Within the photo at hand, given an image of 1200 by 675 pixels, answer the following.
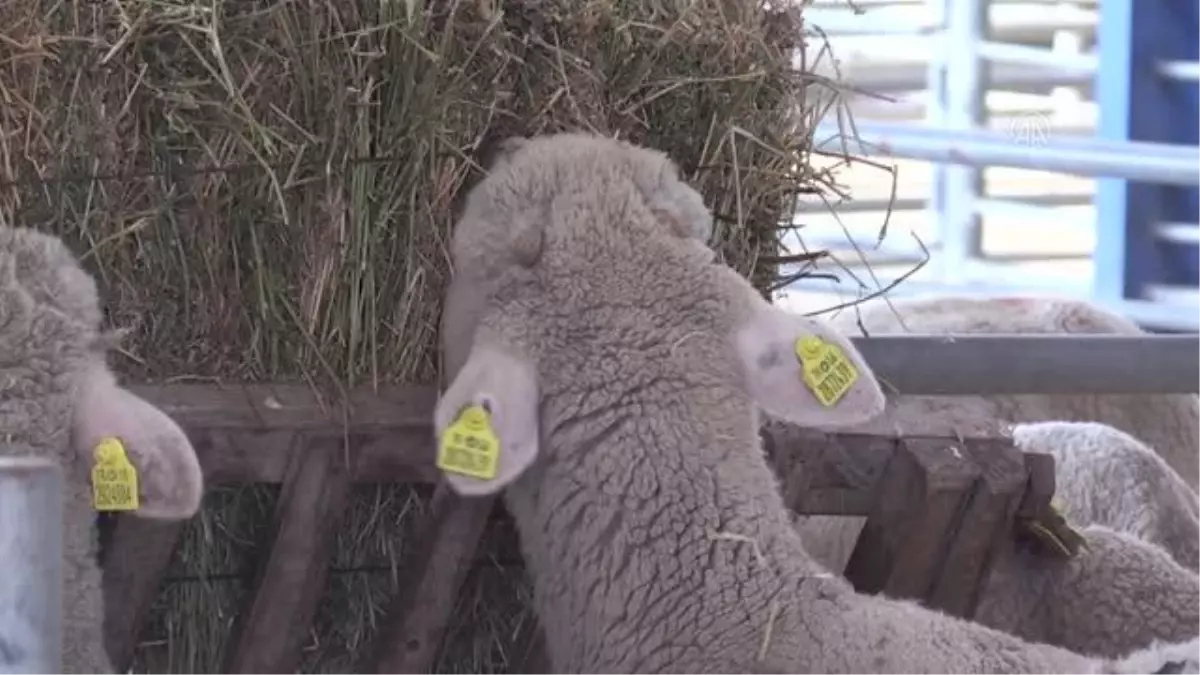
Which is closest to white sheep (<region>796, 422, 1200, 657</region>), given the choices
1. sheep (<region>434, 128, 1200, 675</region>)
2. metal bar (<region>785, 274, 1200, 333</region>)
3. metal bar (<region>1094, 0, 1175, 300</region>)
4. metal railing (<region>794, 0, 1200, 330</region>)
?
sheep (<region>434, 128, 1200, 675</region>)

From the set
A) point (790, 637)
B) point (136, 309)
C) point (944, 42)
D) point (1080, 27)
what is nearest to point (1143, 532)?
point (790, 637)

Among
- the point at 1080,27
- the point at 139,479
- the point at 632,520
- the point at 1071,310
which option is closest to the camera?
the point at 139,479

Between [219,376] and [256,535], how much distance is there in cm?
32

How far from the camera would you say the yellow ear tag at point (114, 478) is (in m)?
3.07

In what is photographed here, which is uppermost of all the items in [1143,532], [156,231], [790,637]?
[156,231]

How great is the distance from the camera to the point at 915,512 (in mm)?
3838

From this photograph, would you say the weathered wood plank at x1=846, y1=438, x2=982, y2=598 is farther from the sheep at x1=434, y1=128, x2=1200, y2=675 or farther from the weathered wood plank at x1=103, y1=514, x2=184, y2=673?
the weathered wood plank at x1=103, y1=514, x2=184, y2=673

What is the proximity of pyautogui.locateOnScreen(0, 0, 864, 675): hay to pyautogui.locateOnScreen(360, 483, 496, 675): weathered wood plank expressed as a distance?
0.60ft

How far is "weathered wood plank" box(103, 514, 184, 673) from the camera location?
337 centimetres

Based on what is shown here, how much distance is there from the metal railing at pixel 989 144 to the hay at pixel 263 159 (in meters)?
4.40

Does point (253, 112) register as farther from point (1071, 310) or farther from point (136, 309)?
point (1071, 310)

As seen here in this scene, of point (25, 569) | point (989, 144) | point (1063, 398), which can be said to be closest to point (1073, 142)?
point (989, 144)

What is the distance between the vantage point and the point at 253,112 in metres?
3.40

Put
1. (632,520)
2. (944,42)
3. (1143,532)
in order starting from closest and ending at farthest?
→ (632,520) → (1143,532) → (944,42)
